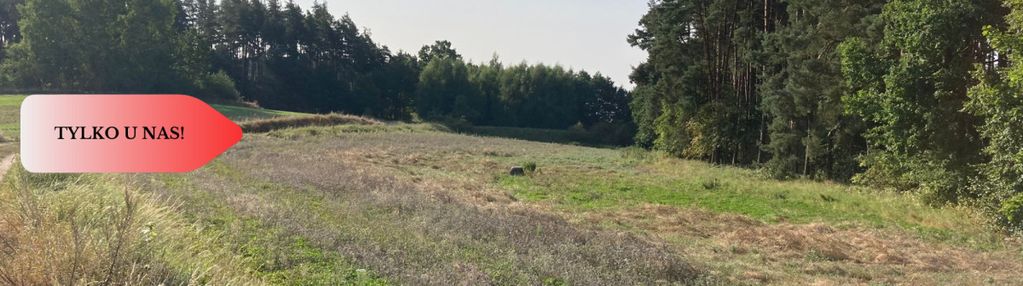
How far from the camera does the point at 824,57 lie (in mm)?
23719

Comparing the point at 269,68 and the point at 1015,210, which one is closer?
the point at 1015,210

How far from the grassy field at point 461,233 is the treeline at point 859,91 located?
154 cm

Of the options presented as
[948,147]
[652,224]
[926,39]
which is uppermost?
[926,39]

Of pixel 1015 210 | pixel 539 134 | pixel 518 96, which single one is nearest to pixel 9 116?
pixel 1015 210

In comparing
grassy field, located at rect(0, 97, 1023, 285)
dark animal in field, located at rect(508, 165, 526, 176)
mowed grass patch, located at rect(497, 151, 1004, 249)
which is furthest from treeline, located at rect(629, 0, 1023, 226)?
dark animal in field, located at rect(508, 165, 526, 176)

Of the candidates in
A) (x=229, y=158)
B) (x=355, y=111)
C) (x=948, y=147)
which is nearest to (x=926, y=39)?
(x=948, y=147)

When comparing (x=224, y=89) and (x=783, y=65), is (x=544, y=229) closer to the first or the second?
(x=783, y=65)

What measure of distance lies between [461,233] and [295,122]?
38.7 meters

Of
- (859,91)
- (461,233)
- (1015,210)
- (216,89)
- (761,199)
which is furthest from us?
(216,89)

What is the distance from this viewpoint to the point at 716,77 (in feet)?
122

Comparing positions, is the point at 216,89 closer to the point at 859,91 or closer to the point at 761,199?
the point at 761,199

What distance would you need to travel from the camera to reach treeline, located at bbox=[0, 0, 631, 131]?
56062mm

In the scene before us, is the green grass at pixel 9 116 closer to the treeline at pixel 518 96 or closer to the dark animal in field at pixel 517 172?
the dark animal in field at pixel 517 172

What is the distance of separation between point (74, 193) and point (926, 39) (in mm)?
19710
